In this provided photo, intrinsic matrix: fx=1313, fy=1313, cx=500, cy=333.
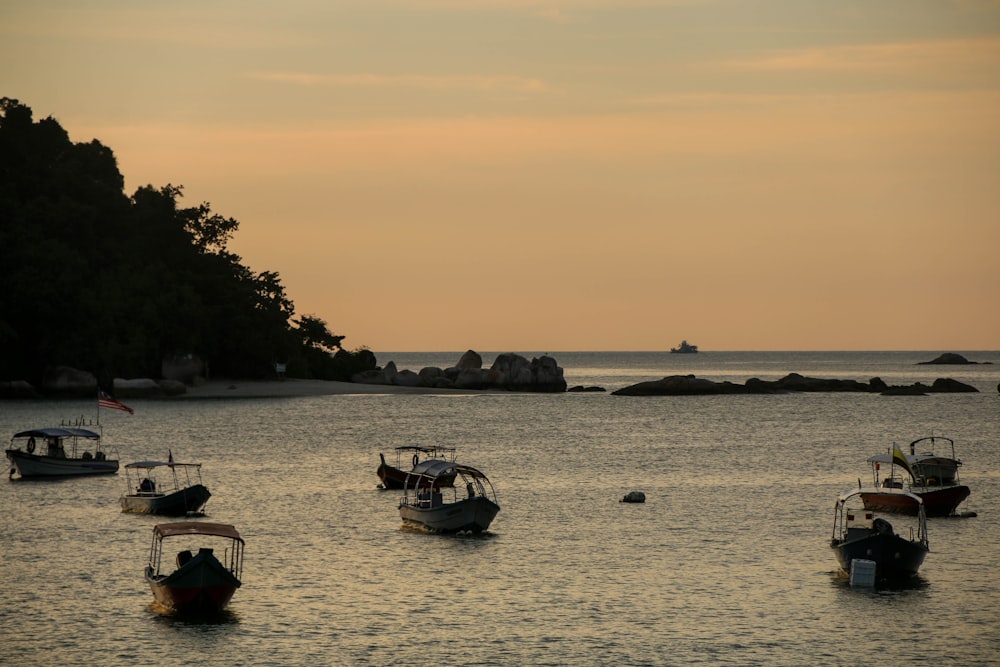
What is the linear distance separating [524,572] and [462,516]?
8952mm

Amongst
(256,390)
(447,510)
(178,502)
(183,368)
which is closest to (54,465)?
(178,502)

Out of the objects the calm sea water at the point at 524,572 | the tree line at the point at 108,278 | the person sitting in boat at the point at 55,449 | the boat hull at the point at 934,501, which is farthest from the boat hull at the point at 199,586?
the tree line at the point at 108,278

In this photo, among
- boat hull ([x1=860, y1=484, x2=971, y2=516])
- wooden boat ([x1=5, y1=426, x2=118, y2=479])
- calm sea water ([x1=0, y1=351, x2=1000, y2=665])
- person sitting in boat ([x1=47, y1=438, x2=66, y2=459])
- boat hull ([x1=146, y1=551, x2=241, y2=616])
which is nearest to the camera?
calm sea water ([x1=0, y1=351, x2=1000, y2=665])

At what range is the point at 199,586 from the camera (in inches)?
1668

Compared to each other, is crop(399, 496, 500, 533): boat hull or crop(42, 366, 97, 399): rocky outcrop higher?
crop(42, 366, 97, 399): rocky outcrop

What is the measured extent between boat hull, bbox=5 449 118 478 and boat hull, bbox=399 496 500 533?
1307 inches

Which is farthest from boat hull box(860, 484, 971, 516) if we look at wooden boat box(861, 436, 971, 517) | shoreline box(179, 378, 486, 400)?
shoreline box(179, 378, 486, 400)

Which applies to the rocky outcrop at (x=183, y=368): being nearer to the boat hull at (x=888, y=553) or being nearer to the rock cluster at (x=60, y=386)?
the rock cluster at (x=60, y=386)

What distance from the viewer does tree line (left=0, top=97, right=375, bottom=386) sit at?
15438 cm

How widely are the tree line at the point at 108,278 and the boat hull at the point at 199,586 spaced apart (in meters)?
114

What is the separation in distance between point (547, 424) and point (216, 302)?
62413mm

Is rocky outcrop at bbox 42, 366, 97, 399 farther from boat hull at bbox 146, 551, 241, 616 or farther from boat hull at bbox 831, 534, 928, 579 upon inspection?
boat hull at bbox 831, 534, 928, 579

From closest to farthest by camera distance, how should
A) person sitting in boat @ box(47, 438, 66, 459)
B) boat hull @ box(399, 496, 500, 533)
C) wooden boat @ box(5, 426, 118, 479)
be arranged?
1. boat hull @ box(399, 496, 500, 533)
2. wooden boat @ box(5, 426, 118, 479)
3. person sitting in boat @ box(47, 438, 66, 459)

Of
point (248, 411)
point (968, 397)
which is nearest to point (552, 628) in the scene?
point (248, 411)
